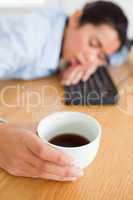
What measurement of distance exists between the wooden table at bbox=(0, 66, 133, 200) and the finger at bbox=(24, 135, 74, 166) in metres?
0.05

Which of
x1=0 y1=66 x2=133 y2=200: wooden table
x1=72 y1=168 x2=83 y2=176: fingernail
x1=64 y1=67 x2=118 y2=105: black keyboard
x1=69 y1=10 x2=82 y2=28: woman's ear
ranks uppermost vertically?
x1=69 y1=10 x2=82 y2=28: woman's ear

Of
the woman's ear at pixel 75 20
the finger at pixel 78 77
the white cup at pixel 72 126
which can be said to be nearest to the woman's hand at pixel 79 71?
the finger at pixel 78 77

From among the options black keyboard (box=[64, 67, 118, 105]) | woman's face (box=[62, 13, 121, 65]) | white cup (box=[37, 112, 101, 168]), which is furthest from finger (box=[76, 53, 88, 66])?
white cup (box=[37, 112, 101, 168])

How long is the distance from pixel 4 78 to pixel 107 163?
16.8 inches

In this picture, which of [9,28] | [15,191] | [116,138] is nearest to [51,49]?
[9,28]

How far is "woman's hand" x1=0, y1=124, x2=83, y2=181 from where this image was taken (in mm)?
387

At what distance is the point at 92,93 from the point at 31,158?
12.5 inches

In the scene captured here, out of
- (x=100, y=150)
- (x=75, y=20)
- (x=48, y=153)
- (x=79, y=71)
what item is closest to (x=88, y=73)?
(x=79, y=71)

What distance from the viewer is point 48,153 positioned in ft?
1.26

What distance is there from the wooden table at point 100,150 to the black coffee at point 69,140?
0.18 ft

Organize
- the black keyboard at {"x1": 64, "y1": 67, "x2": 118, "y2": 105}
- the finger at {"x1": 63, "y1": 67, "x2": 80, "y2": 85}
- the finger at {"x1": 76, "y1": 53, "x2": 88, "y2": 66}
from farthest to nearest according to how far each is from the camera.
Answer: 1. the finger at {"x1": 76, "y1": 53, "x2": 88, "y2": 66}
2. the finger at {"x1": 63, "y1": 67, "x2": 80, "y2": 85}
3. the black keyboard at {"x1": 64, "y1": 67, "x2": 118, "y2": 105}

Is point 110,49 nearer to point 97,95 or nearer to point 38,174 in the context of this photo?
point 97,95

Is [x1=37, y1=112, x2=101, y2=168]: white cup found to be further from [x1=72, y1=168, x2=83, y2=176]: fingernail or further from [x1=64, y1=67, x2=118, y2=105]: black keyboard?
[x1=64, y1=67, x2=118, y2=105]: black keyboard

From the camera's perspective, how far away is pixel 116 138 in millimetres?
535
